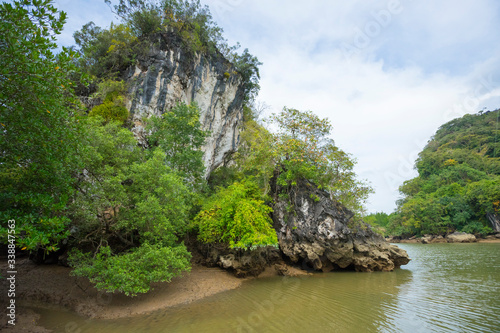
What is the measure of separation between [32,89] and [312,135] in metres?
13.5

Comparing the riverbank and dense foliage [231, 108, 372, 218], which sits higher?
dense foliage [231, 108, 372, 218]

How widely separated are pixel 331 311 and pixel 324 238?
251 inches

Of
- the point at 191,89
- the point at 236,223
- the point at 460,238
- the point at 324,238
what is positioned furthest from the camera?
the point at 460,238

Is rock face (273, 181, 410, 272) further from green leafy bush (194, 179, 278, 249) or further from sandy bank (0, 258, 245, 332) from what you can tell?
sandy bank (0, 258, 245, 332)

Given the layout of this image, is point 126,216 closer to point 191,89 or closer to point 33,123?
point 33,123

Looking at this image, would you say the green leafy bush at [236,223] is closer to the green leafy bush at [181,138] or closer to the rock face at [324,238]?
the rock face at [324,238]

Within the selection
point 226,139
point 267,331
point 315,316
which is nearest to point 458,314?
point 315,316

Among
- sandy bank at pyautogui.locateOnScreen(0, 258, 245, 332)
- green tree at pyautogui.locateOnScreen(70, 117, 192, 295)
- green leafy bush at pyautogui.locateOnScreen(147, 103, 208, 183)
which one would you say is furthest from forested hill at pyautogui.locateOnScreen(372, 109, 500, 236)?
green tree at pyautogui.locateOnScreen(70, 117, 192, 295)

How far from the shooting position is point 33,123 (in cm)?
511

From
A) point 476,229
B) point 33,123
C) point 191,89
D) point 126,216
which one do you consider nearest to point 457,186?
point 476,229

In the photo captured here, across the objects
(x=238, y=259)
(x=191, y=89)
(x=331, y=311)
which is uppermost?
(x=191, y=89)

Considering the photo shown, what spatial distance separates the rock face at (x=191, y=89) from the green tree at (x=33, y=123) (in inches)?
A: 392

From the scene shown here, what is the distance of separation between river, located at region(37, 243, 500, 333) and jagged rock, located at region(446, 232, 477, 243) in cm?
3109

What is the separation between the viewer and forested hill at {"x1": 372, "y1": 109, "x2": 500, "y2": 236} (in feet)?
116
